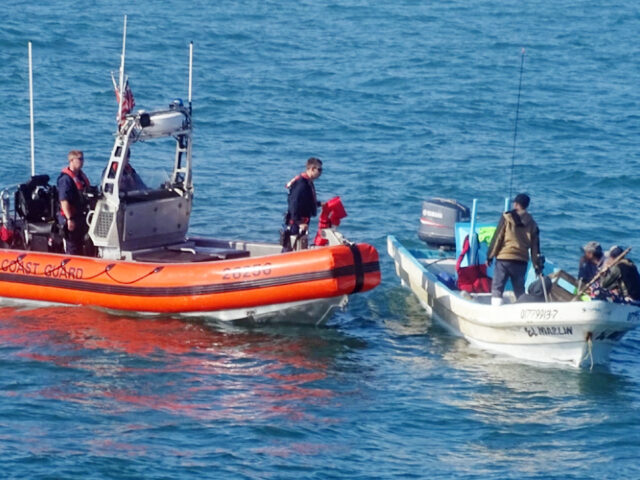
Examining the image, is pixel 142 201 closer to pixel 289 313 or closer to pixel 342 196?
pixel 289 313

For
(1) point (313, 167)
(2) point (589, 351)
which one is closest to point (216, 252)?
(1) point (313, 167)

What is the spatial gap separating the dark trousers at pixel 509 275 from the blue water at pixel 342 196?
73 centimetres

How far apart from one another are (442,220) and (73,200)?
4497 millimetres

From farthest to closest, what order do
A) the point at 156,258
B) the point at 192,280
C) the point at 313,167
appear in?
the point at 156,258, the point at 313,167, the point at 192,280

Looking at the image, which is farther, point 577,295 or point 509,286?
point 509,286

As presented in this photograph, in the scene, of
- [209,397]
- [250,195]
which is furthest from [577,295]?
[250,195]

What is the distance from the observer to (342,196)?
823 inches

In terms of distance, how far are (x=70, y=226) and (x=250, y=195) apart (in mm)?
6139

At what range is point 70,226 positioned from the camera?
48.2 ft

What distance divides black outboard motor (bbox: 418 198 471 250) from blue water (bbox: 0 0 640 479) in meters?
0.81

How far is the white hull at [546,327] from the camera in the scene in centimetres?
1273

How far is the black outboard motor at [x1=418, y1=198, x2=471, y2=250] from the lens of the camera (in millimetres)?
16297

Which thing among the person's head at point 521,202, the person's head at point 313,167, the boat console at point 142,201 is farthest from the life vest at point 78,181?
the person's head at point 521,202

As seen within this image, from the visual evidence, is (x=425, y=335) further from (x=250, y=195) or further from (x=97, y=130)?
(x=97, y=130)
